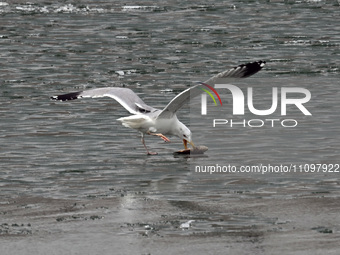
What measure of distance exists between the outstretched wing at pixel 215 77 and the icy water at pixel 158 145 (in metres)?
0.74

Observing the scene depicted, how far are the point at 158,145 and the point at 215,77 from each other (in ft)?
9.21

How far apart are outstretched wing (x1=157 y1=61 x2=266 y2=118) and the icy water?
29.3 inches

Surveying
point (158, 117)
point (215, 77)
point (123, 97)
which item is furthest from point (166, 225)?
point (123, 97)

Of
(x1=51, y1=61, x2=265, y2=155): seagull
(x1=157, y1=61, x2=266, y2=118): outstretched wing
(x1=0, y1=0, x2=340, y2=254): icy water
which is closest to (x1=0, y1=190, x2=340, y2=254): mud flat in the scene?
(x1=0, y1=0, x2=340, y2=254): icy water

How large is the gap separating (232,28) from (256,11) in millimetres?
3948

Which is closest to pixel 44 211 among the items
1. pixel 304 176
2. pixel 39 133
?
pixel 304 176

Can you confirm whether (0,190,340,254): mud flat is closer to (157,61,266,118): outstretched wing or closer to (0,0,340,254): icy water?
(0,0,340,254): icy water

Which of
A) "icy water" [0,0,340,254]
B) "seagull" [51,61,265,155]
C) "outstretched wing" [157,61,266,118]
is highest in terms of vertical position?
"outstretched wing" [157,61,266,118]

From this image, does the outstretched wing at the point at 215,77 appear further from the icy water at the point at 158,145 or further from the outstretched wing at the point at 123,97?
the icy water at the point at 158,145

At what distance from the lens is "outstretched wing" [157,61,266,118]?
12.9 metres

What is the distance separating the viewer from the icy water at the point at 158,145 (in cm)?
955

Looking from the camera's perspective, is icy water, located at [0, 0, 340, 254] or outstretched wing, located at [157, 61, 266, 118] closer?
icy water, located at [0, 0, 340, 254]

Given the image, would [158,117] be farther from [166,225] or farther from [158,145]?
[166,225]

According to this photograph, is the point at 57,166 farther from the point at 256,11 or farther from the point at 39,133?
the point at 256,11
